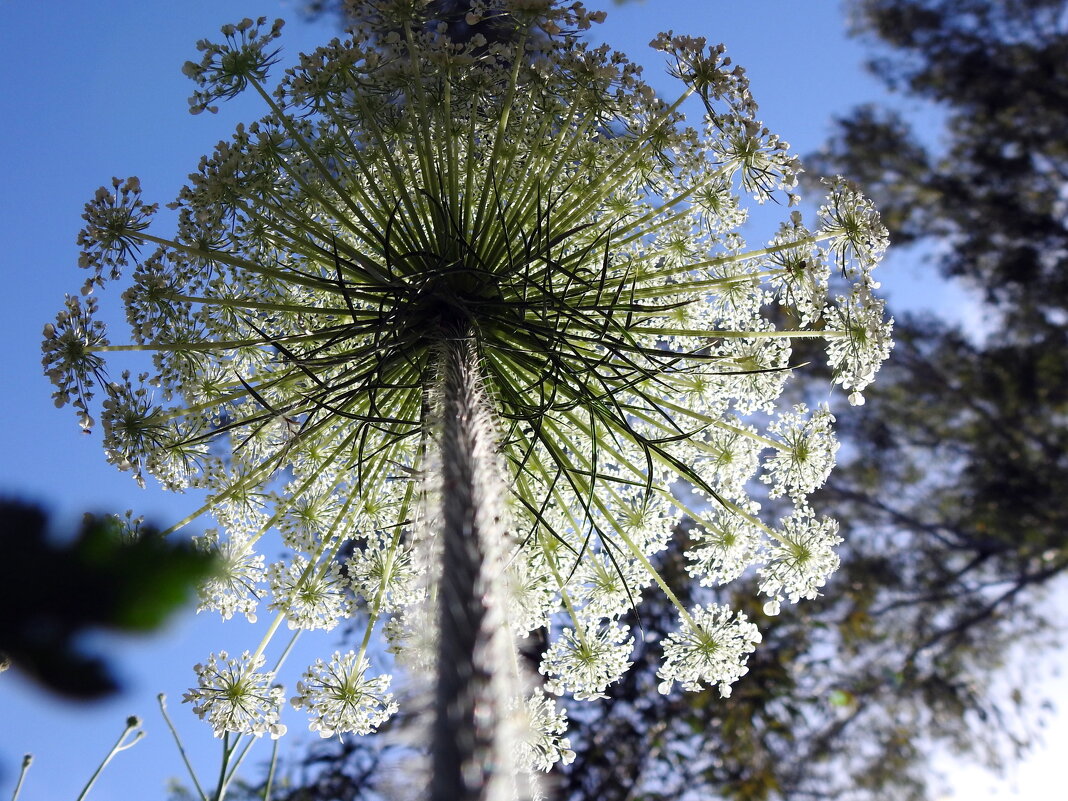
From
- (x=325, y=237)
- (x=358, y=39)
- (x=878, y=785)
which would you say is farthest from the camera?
(x=878, y=785)

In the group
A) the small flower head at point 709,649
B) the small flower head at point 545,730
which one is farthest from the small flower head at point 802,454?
the small flower head at point 545,730

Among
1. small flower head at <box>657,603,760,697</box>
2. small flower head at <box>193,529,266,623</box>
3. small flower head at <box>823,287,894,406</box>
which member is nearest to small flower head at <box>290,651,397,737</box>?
small flower head at <box>193,529,266,623</box>

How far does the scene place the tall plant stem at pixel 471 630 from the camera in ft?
2.41

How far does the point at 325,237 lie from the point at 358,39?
0.66 meters

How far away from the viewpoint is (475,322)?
6.26 feet

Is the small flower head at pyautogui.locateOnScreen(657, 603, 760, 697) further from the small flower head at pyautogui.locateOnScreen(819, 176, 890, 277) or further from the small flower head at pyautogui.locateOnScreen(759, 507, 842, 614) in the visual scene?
the small flower head at pyautogui.locateOnScreen(819, 176, 890, 277)

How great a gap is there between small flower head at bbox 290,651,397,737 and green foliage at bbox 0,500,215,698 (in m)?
0.58

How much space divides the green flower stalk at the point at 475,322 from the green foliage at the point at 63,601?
417 millimetres

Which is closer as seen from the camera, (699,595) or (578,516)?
(578,516)

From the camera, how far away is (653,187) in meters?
2.71

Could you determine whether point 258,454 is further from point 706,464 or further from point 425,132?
point 706,464

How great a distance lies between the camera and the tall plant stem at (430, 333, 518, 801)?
735 millimetres

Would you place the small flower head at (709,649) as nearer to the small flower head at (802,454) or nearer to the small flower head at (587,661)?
the small flower head at (587,661)

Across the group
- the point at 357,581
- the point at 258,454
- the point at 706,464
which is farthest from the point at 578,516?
the point at 258,454
